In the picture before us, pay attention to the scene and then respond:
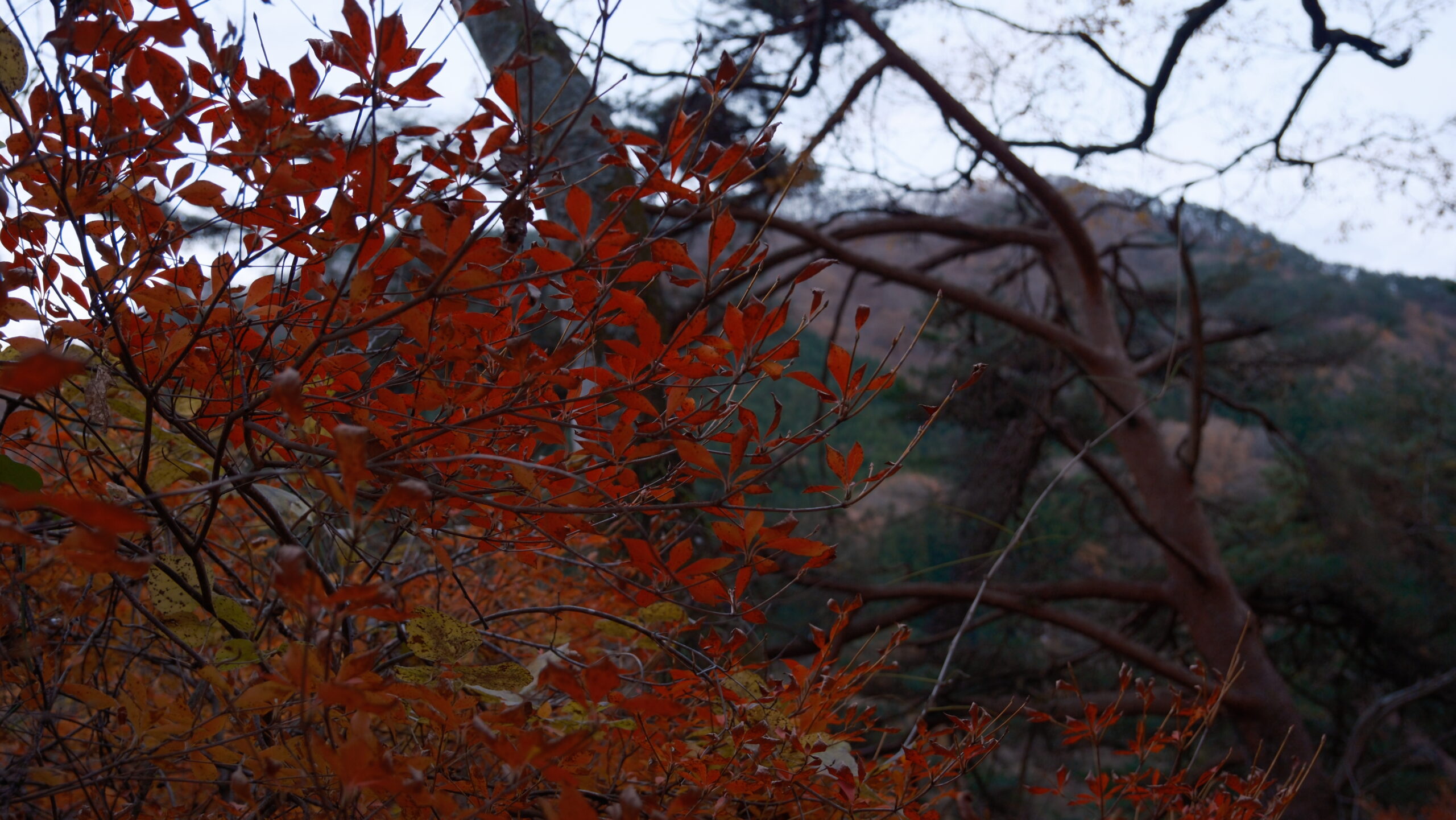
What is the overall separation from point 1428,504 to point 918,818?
32.4 feet

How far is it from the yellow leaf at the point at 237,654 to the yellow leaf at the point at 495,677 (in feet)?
0.74

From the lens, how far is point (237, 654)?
0.95 meters

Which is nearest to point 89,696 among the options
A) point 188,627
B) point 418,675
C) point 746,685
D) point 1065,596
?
point 188,627

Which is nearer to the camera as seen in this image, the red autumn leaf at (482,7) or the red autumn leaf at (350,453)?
the red autumn leaf at (350,453)

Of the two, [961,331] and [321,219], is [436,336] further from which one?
[961,331]

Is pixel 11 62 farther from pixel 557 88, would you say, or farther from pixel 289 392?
pixel 557 88

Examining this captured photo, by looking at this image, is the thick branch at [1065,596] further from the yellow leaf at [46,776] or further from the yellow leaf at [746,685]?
the yellow leaf at [46,776]

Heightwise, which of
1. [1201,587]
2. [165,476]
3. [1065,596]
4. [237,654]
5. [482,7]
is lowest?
[1201,587]

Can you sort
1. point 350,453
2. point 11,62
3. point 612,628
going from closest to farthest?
point 350,453
point 11,62
point 612,628

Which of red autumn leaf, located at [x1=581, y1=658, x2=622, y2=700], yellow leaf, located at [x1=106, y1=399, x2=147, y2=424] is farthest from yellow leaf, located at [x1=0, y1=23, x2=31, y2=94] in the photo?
red autumn leaf, located at [x1=581, y1=658, x2=622, y2=700]

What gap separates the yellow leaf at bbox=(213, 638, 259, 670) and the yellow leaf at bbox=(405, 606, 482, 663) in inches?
6.6

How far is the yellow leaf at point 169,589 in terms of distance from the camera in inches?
39.1

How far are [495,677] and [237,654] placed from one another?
28 centimetres

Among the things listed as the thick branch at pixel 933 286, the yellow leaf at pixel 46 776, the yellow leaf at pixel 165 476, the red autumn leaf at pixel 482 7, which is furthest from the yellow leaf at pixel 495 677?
the thick branch at pixel 933 286
